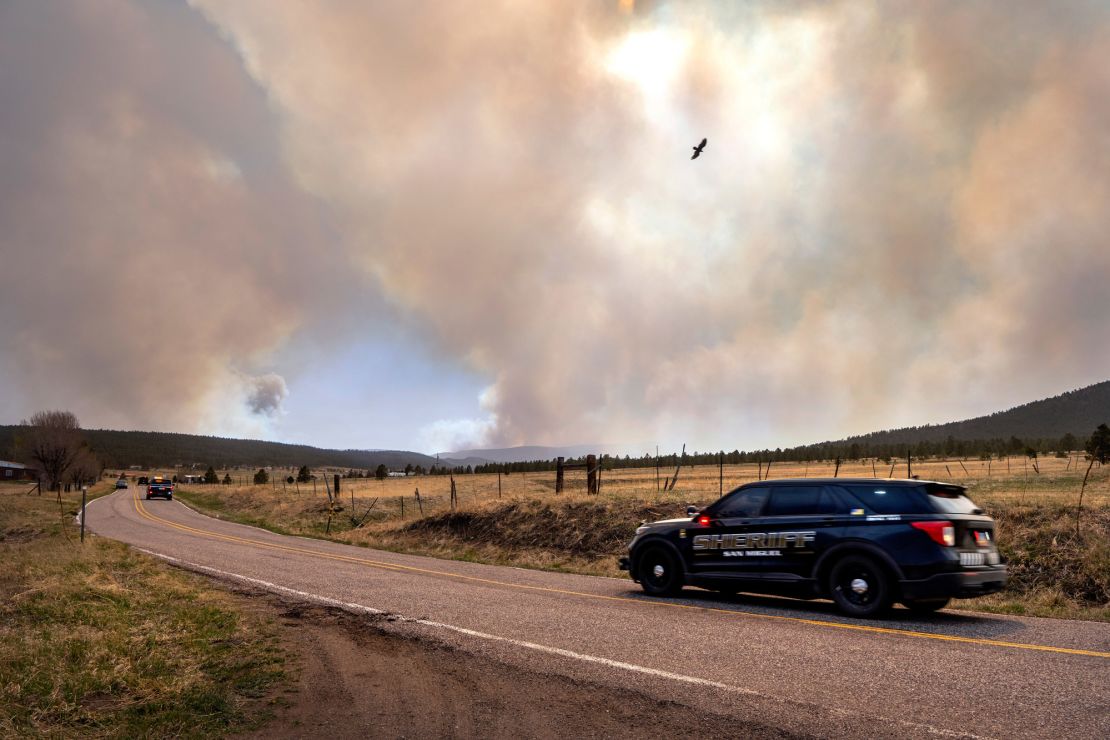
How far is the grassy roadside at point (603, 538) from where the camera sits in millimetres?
12477

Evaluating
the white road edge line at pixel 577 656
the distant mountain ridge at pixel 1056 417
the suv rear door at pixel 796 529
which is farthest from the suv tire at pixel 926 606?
the distant mountain ridge at pixel 1056 417

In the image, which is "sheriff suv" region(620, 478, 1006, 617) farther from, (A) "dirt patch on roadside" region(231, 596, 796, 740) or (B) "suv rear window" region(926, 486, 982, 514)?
(A) "dirt patch on roadside" region(231, 596, 796, 740)

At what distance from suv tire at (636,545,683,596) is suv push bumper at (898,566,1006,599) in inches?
142

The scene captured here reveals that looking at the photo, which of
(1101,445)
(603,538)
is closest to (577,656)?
(603,538)

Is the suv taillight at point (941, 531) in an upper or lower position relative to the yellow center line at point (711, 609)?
upper

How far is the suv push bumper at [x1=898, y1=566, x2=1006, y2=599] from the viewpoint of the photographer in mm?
9109

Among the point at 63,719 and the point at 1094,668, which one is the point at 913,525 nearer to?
the point at 1094,668

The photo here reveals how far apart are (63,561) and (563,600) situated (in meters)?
10.9

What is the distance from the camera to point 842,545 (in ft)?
32.4

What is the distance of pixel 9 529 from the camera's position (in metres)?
29.6

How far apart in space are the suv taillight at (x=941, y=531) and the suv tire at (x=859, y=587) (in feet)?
2.60

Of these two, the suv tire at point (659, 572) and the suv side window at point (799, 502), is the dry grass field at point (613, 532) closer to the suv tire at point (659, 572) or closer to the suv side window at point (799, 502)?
the suv side window at point (799, 502)

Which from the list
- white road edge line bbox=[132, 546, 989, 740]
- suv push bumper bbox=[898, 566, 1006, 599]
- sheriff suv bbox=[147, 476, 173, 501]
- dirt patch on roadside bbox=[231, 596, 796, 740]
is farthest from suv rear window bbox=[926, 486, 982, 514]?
sheriff suv bbox=[147, 476, 173, 501]

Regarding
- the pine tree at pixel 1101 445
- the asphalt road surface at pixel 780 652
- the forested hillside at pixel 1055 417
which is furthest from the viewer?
the forested hillside at pixel 1055 417
